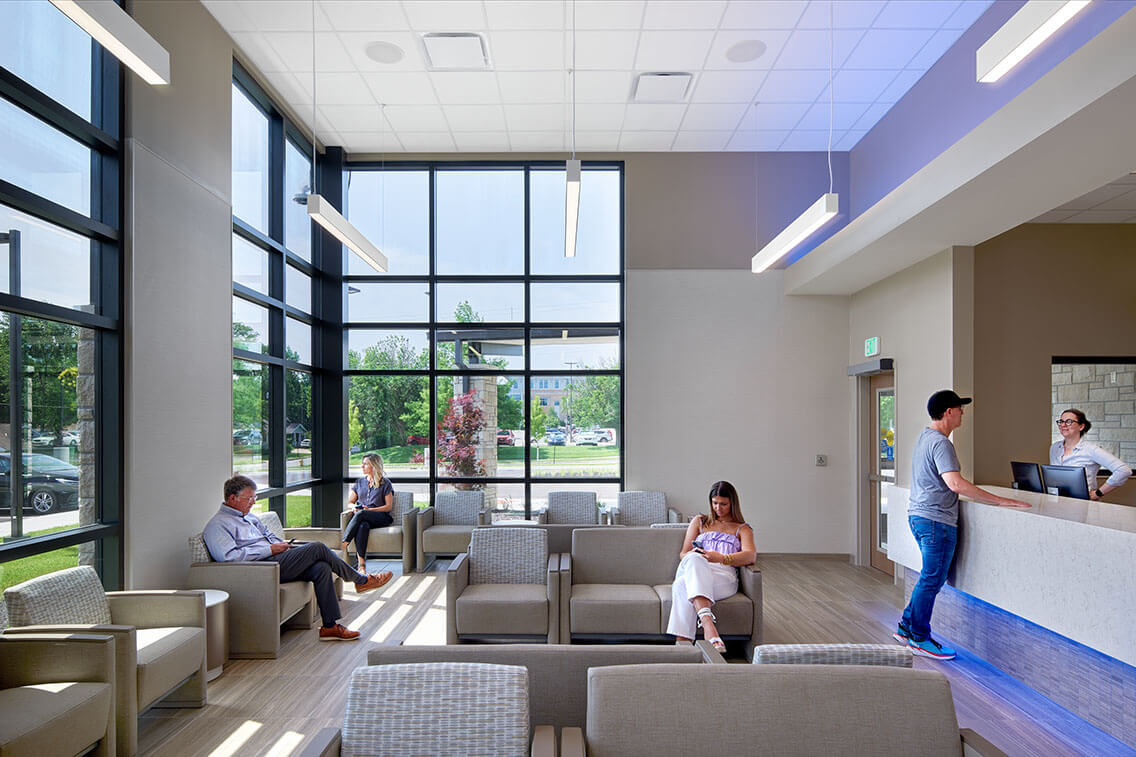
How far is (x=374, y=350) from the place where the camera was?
855 centimetres

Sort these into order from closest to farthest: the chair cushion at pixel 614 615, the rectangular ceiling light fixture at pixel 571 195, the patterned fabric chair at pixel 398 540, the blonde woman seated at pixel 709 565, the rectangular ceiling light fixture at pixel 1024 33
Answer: the rectangular ceiling light fixture at pixel 1024 33
the blonde woman seated at pixel 709 565
the chair cushion at pixel 614 615
the rectangular ceiling light fixture at pixel 571 195
the patterned fabric chair at pixel 398 540

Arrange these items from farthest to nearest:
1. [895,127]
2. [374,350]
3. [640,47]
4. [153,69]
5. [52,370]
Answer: [374,350], [895,127], [640,47], [52,370], [153,69]

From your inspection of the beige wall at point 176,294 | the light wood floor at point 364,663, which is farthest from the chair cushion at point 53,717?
the beige wall at point 176,294

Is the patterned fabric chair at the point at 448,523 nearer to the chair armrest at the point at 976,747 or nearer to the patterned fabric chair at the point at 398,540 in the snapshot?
the patterned fabric chair at the point at 398,540

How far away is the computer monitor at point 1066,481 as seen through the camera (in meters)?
4.65

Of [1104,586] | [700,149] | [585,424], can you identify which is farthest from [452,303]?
[1104,586]

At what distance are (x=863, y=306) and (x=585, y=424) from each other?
3503 mm

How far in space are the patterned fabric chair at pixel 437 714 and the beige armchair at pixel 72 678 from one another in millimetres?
1469

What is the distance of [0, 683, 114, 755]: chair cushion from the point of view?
2.62 metres

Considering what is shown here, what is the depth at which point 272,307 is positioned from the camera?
7.02m

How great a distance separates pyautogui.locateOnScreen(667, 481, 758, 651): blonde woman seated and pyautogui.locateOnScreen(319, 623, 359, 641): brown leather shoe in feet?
7.81

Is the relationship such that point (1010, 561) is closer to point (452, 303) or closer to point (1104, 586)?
point (1104, 586)

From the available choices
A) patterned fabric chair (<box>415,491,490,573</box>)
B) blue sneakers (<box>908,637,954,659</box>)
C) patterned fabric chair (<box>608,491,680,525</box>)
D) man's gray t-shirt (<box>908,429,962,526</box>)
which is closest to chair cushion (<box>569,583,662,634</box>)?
blue sneakers (<box>908,637,954,659</box>)

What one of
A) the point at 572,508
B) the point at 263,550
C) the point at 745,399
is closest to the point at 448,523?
the point at 572,508
